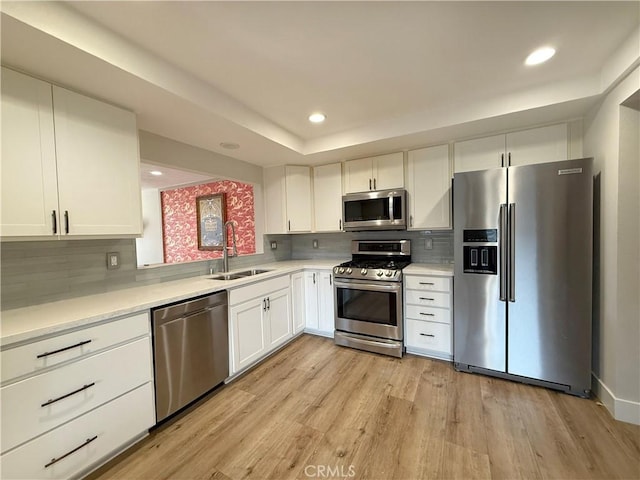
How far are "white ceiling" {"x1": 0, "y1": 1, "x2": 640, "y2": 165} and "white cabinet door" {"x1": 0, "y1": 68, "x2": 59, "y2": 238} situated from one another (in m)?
0.14

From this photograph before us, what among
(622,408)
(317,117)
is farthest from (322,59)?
(622,408)

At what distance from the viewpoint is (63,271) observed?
5.85 feet

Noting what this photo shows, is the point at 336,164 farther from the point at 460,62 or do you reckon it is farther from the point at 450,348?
the point at 450,348

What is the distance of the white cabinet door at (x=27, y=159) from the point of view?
4.39 feet

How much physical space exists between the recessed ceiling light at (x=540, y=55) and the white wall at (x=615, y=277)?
476 millimetres

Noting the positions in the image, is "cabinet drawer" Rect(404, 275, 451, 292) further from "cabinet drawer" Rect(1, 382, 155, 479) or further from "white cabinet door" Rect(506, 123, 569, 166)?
"cabinet drawer" Rect(1, 382, 155, 479)

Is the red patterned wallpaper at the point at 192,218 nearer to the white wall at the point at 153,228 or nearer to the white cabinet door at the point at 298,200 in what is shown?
the white wall at the point at 153,228

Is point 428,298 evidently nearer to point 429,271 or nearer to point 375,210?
point 429,271

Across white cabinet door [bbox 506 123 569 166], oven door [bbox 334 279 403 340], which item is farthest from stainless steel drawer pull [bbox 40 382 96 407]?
white cabinet door [bbox 506 123 569 166]

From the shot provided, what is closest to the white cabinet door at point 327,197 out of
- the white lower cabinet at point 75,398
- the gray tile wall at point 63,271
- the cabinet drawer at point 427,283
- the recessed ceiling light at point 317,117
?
the recessed ceiling light at point 317,117

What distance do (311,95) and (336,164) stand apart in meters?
1.36

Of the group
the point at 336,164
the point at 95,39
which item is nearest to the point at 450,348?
the point at 336,164

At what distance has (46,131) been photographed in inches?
57.8

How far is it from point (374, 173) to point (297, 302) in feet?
6.15
